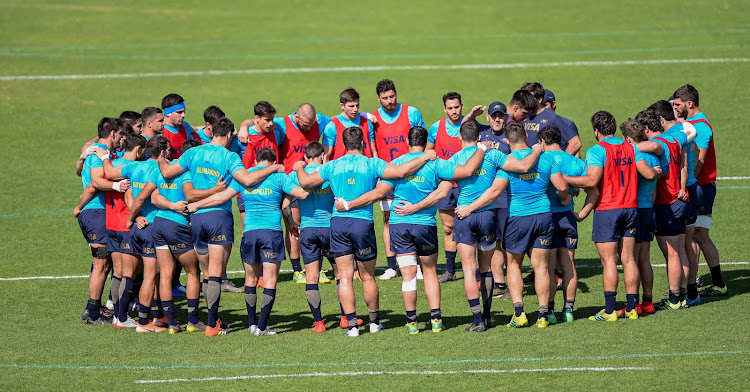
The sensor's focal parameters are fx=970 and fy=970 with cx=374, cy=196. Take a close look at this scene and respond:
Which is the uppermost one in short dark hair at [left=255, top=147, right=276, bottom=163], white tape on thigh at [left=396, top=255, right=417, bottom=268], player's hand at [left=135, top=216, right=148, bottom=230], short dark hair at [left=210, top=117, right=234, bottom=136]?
short dark hair at [left=210, top=117, right=234, bottom=136]

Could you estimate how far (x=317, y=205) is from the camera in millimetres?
12117

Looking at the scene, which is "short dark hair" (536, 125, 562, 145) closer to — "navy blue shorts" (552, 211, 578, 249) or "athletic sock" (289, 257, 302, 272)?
"navy blue shorts" (552, 211, 578, 249)

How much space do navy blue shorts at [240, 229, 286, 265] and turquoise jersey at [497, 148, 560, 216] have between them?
286 centimetres

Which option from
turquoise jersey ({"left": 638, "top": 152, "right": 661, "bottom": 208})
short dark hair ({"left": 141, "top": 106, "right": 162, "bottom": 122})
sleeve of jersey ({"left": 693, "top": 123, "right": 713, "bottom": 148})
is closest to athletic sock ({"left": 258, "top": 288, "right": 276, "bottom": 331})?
short dark hair ({"left": 141, "top": 106, "right": 162, "bottom": 122})

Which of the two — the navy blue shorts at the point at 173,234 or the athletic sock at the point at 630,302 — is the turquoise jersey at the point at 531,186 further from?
the navy blue shorts at the point at 173,234

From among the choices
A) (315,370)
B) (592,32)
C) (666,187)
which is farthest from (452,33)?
(315,370)

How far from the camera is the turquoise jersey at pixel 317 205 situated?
39.7 ft

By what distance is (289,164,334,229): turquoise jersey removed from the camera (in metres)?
12.1

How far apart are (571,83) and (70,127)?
14845 mm

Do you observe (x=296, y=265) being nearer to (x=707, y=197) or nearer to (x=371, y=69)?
(x=707, y=197)

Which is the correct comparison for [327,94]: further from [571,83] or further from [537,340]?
[537,340]

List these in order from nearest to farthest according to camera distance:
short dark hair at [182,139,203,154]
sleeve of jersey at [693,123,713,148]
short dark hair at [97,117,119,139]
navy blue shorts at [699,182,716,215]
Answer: short dark hair at [182,139,203,154] < short dark hair at [97,117,119,139] < sleeve of jersey at [693,123,713,148] < navy blue shorts at [699,182,716,215]

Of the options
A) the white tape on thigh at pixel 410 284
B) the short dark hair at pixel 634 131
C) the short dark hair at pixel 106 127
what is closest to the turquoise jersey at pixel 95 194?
the short dark hair at pixel 106 127

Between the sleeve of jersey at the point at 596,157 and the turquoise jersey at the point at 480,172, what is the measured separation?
3.56 ft
